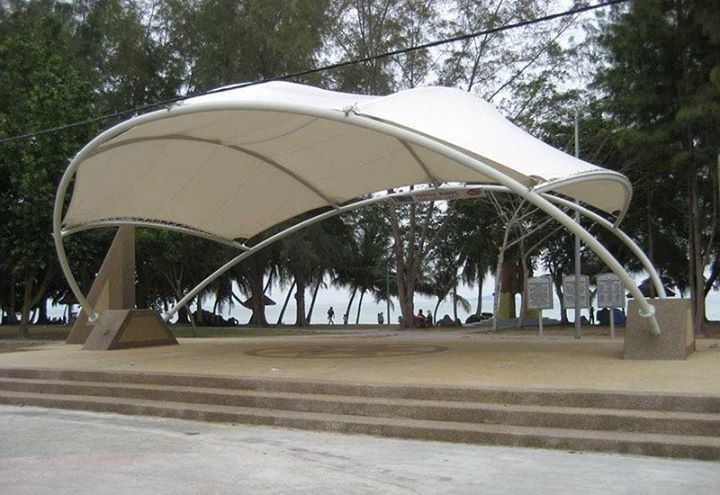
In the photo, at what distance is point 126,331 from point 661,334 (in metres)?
11.7

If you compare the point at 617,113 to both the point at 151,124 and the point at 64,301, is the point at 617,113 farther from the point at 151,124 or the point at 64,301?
the point at 64,301

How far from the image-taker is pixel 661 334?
12.9 metres

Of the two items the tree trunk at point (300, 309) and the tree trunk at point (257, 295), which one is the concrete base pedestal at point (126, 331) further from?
the tree trunk at point (300, 309)

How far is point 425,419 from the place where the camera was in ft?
31.4

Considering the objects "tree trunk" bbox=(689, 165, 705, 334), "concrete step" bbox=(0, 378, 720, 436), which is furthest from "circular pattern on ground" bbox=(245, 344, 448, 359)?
"tree trunk" bbox=(689, 165, 705, 334)

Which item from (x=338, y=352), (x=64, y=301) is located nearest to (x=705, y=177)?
(x=338, y=352)

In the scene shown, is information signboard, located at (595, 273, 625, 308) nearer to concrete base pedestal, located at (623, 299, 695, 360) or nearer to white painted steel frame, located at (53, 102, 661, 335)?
concrete base pedestal, located at (623, 299, 695, 360)

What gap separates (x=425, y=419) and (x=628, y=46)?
67.3ft

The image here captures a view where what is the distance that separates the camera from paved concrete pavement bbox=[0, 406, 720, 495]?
679 centimetres

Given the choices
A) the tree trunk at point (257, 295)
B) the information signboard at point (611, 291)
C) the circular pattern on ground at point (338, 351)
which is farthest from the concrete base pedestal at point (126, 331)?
the tree trunk at point (257, 295)

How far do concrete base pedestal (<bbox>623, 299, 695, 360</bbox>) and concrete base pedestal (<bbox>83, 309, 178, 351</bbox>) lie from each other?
11160 millimetres

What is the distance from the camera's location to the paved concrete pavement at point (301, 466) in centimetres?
679

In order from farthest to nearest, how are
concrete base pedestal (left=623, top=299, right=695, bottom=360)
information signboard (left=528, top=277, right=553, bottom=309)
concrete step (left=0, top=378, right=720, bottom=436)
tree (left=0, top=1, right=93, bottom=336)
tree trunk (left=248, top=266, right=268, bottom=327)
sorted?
tree trunk (left=248, top=266, right=268, bottom=327) < tree (left=0, top=1, right=93, bottom=336) < information signboard (left=528, top=277, right=553, bottom=309) < concrete base pedestal (left=623, top=299, right=695, bottom=360) < concrete step (left=0, top=378, right=720, bottom=436)

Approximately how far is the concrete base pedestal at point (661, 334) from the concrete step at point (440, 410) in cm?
433
